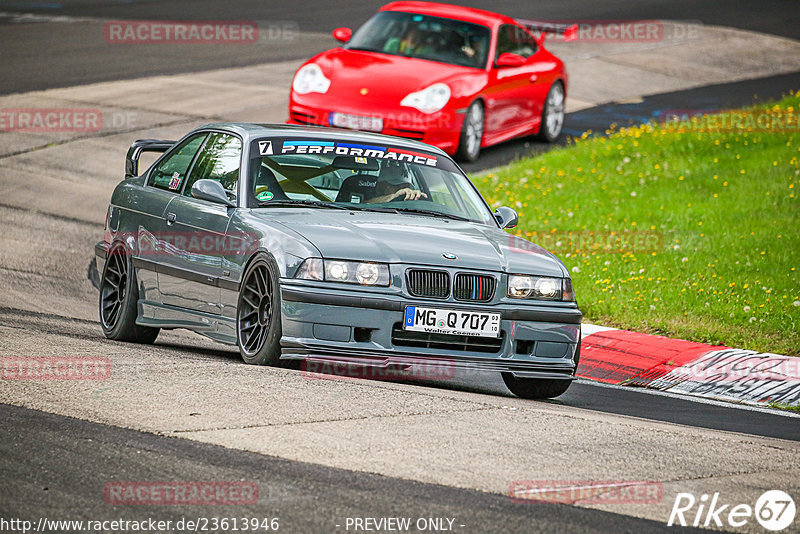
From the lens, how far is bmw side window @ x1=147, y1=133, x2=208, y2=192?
905cm

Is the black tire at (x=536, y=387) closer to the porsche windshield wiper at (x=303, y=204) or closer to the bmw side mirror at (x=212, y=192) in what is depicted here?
the porsche windshield wiper at (x=303, y=204)

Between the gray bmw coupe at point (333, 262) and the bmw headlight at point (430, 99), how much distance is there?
605 centimetres

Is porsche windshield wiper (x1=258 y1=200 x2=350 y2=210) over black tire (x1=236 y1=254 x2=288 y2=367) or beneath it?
over

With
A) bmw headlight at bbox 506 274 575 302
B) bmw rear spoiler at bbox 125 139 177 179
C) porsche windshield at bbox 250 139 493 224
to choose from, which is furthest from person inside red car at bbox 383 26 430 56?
bmw headlight at bbox 506 274 575 302

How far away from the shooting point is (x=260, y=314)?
7543mm

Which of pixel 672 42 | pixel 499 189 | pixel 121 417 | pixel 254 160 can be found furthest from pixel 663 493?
pixel 672 42

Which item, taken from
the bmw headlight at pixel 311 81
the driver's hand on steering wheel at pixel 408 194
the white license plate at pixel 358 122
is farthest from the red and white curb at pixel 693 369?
the bmw headlight at pixel 311 81

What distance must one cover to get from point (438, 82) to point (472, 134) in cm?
102

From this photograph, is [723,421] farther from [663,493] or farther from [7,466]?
[7,466]

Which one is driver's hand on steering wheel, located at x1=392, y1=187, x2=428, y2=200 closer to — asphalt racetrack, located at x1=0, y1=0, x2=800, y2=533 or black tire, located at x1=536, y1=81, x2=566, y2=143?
asphalt racetrack, located at x1=0, y1=0, x2=800, y2=533

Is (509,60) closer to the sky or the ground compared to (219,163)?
closer to the ground

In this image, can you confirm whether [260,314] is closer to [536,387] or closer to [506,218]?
[536,387]

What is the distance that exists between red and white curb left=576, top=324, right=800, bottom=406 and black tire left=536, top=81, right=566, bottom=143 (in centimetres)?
844

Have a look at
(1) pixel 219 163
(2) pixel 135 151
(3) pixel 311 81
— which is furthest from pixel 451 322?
(3) pixel 311 81
